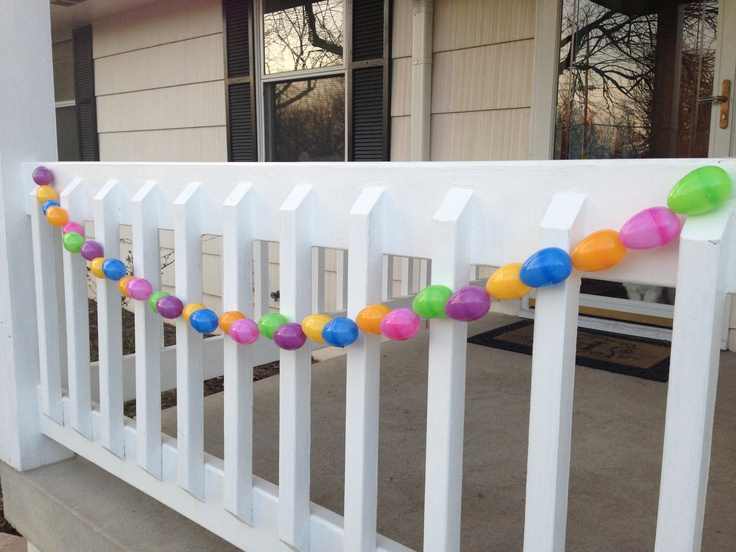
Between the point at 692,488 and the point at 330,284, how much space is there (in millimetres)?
3825

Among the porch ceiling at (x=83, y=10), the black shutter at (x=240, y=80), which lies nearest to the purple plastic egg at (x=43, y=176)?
the black shutter at (x=240, y=80)

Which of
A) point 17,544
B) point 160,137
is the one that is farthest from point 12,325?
point 160,137

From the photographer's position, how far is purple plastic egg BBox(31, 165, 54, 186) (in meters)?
1.74

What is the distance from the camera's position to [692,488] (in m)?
0.74

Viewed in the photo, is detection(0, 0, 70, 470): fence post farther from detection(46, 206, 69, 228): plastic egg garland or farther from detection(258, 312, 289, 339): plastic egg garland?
detection(258, 312, 289, 339): plastic egg garland

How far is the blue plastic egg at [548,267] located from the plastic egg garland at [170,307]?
0.79 metres

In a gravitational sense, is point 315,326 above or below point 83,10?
below

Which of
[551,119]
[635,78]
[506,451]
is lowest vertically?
[506,451]

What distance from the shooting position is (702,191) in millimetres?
701

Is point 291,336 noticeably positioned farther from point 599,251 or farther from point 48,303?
point 48,303

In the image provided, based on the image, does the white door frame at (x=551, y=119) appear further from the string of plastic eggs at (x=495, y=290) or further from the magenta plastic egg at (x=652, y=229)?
the magenta plastic egg at (x=652, y=229)

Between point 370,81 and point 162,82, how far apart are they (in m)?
2.26

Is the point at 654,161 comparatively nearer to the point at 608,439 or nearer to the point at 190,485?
the point at 190,485

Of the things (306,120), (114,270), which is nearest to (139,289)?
(114,270)
